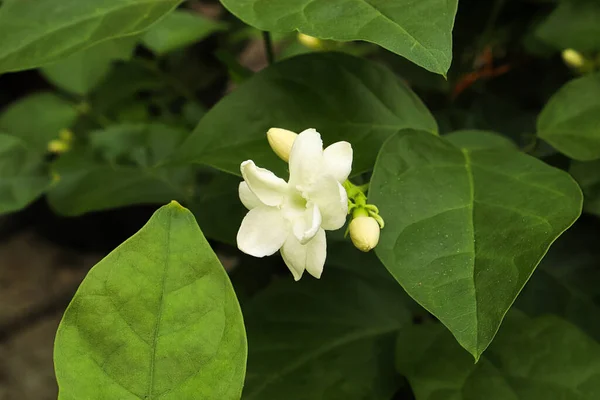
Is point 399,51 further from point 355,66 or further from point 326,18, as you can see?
point 355,66

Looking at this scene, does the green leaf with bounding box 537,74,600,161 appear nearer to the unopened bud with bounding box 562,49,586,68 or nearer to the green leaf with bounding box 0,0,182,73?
the unopened bud with bounding box 562,49,586,68

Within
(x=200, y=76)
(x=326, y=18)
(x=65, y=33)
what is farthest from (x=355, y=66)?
(x=200, y=76)

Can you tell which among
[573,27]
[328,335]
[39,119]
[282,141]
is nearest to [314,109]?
[282,141]

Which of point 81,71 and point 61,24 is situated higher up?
point 61,24

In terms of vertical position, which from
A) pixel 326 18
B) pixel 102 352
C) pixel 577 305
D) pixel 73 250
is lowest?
pixel 73 250

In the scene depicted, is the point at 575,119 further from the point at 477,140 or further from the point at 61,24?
the point at 61,24

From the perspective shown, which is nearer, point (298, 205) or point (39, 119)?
point (298, 205)
